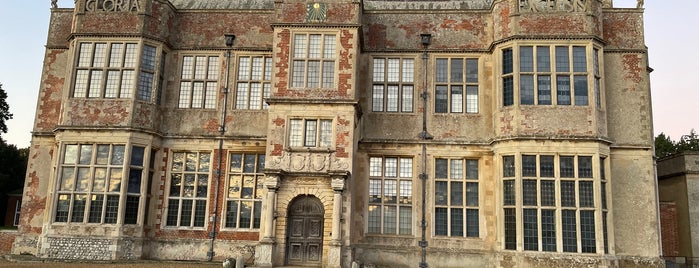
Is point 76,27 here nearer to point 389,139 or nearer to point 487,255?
point 389,139

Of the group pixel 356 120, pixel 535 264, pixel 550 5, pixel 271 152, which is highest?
pixel 550 5

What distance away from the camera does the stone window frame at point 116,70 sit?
65.5ft

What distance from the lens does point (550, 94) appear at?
731 inches

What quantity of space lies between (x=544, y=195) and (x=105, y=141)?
51.9ft

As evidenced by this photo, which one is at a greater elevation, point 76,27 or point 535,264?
point 76,27

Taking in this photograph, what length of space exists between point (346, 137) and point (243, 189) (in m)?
5.00

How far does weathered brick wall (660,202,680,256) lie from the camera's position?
2216cm

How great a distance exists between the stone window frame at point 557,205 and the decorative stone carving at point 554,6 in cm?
533

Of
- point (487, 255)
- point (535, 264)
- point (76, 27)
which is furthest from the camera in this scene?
point (76, 27)

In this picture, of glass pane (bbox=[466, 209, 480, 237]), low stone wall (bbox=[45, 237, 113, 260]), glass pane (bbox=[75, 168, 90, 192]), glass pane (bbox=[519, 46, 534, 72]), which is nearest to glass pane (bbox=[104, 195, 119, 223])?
→ low stone wall (bbox=[45, 237, 113, 260])

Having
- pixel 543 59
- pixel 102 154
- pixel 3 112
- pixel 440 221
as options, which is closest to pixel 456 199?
pixel 440 221

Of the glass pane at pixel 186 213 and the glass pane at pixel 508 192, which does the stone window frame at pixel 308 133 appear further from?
the glass pane at pixel 508 192

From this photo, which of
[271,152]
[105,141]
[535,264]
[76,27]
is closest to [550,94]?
[535,264]

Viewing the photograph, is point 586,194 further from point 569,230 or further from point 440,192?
point 440,192
